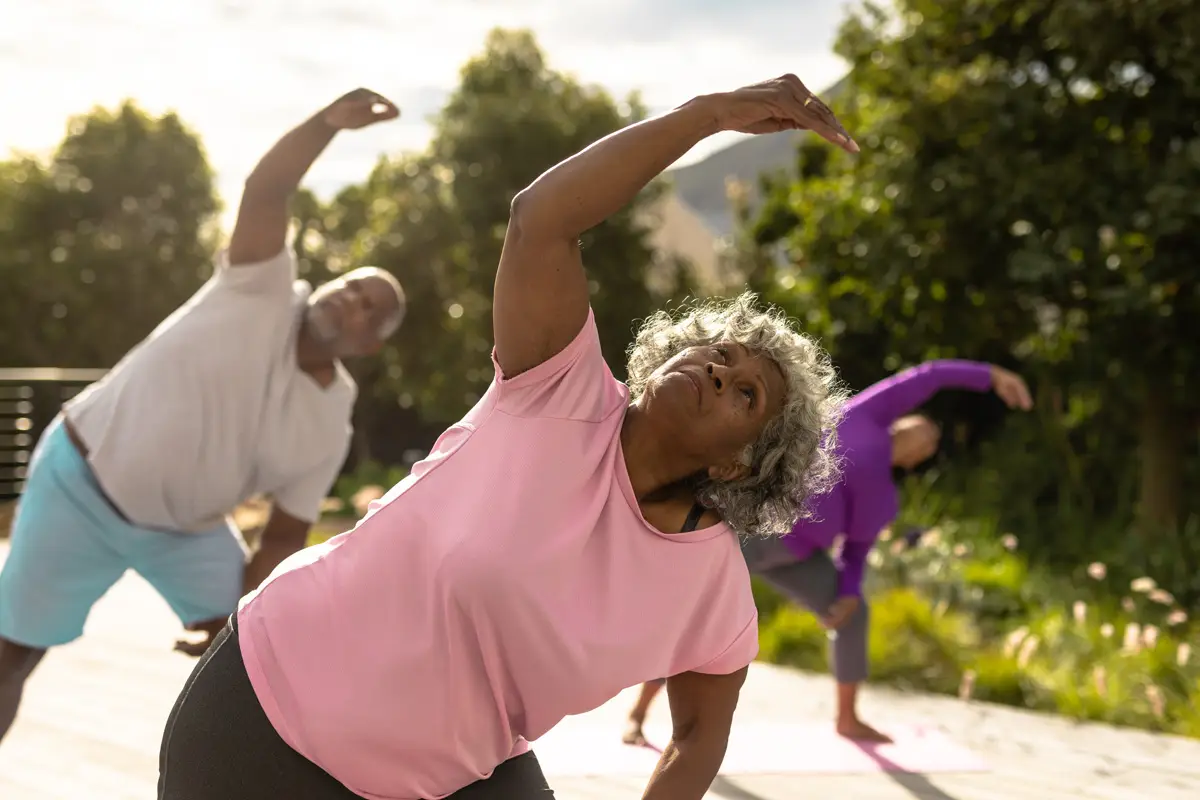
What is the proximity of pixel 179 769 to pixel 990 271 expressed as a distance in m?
7.67

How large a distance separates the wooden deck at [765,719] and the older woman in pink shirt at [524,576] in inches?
81.0

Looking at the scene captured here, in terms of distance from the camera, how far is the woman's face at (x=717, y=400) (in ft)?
5.59

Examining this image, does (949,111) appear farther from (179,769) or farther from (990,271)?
(179,769)

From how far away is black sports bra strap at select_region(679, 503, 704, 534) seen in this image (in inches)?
68.2

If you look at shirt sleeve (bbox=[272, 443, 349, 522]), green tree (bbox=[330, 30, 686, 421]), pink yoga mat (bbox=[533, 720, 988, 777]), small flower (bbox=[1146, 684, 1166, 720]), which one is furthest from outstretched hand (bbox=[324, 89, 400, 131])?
green tree (bbox=[330, 30, 686, 421])

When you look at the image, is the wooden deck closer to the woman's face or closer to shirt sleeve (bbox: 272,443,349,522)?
shirt sleeve (bbox: 272,443,349,522)

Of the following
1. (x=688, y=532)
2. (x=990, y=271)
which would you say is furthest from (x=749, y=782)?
(x=990, y=271)

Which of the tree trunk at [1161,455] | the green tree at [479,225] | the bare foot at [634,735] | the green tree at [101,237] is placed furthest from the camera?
the green tree at [101,237]

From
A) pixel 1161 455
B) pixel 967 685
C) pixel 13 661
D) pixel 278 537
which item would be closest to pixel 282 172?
pixel 278 537

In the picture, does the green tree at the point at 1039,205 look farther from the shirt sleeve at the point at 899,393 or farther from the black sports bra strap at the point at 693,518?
the black sports bra strap at the point at 693,518

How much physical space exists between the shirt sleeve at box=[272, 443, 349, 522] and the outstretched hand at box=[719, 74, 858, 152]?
1.84 meters

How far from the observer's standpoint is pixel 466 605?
1558 mm

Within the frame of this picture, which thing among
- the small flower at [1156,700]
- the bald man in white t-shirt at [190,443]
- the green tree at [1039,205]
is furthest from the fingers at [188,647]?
the green tree at [1039,205]

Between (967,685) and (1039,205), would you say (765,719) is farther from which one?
(1039,205)
